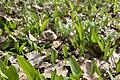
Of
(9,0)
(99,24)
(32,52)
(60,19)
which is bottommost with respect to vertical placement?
(32,52)

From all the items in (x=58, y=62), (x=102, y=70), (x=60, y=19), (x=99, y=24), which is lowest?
(x=102, y=70)

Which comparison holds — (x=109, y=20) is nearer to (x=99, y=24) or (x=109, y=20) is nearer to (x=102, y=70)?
(x=99, y=24)

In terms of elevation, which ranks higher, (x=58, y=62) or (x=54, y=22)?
(x=54, y=22)

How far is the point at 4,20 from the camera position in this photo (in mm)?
2594

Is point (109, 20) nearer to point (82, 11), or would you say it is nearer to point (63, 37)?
point (82, 11)

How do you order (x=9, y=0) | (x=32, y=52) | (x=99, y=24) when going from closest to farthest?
(x=32, y=52), (x=99, y=24), (x=9, y=0)

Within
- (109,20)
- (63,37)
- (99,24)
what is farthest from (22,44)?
(109,20)

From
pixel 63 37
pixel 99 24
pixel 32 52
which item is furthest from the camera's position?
pixel 99 24

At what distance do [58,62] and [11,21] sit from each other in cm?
83

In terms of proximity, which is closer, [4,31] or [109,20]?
[4,31]

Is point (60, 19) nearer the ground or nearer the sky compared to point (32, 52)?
nearer the sky

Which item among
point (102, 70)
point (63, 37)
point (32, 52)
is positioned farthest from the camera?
point (63, 37)

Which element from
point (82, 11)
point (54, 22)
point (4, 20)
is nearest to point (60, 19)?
point (54, 22)

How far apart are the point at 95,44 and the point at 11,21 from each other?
2.90 feet
